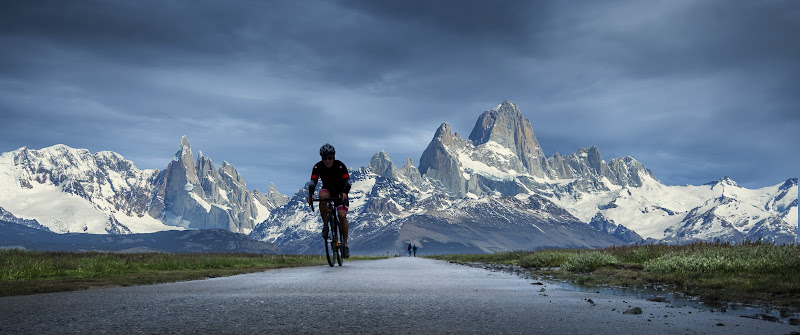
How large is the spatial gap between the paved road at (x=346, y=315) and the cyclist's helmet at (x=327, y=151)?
10.2 metres

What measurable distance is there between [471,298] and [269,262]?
3068cm

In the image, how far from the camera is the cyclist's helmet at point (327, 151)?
22469 millimetres

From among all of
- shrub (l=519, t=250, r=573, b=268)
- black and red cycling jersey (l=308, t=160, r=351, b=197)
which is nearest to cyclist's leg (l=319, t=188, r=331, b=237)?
black and red cycling jersey (l=308, t=160, r=351, b=197)

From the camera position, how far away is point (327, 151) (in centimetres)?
2244

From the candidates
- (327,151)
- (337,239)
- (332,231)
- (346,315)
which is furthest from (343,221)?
(346,315)

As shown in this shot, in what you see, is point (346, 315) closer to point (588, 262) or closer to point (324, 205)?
point (324, 205)

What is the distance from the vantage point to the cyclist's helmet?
22.5 metres

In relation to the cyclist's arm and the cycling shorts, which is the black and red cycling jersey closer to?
the cyclist's arm

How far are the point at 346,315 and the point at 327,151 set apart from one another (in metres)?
14.0

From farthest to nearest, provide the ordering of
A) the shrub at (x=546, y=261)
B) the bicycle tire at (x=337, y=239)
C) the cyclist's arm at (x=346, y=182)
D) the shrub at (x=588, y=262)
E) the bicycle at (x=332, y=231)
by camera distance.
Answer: the shrub at (x=546, y=261) → the bicycle tire at (x=337, y=239) → the bicycle at (x=332, y=231) → the shrub at (x=588, y=262) → the cyclist's arm at (x=346, y=182)

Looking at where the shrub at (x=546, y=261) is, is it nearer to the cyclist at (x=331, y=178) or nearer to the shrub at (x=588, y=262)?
the shrub at (x=588, y=262)

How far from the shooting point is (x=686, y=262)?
17.7 meters

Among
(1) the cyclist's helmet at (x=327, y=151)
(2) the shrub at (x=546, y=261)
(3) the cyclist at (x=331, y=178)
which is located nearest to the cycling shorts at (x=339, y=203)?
(3) the cyclist at (x=331, y=178)

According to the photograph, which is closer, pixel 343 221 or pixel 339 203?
pixel 339 203
